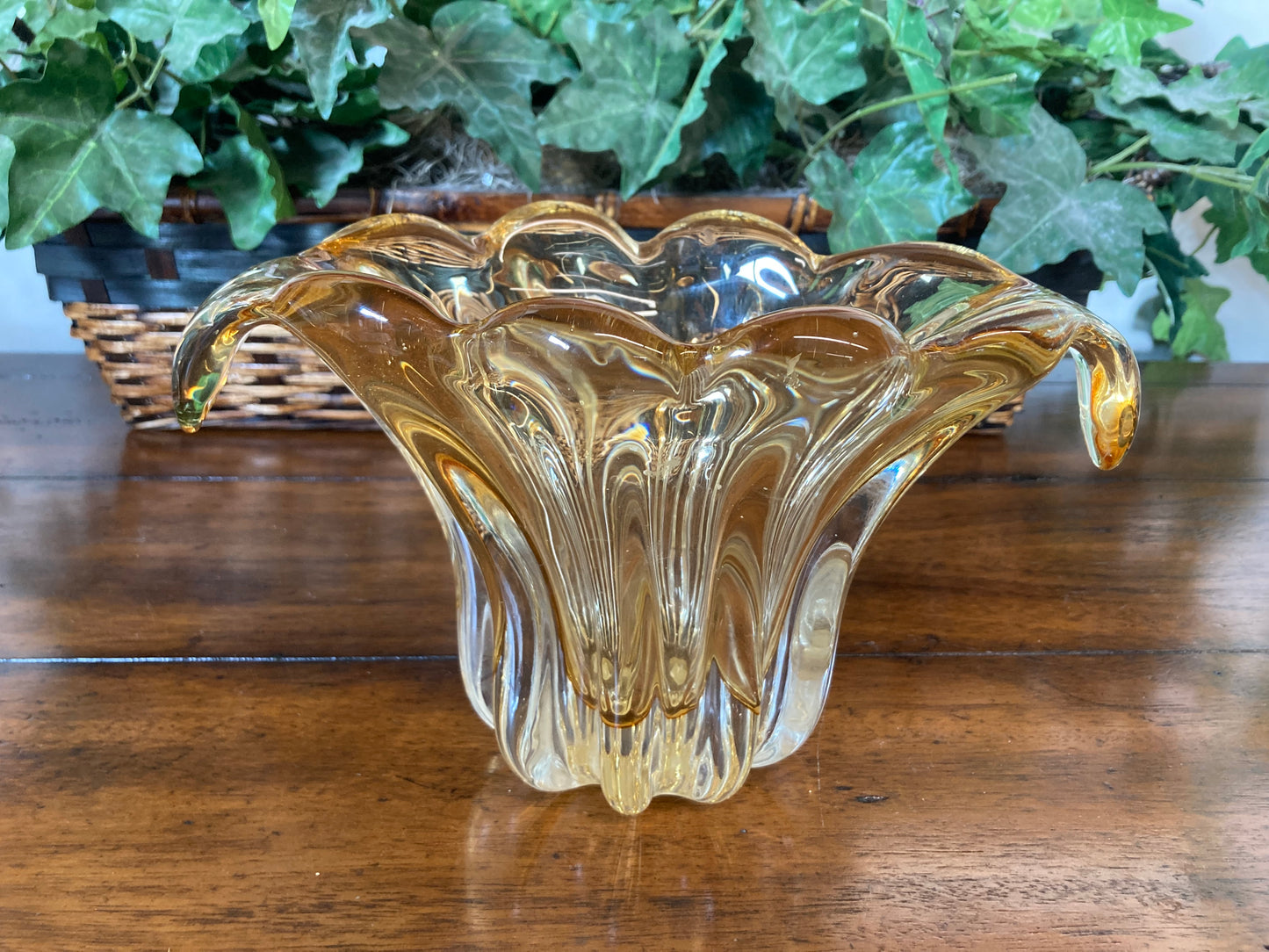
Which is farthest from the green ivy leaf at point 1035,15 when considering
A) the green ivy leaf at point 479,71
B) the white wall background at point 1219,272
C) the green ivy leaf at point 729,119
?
the white wall background at point 1219,272

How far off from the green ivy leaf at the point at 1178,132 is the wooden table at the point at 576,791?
7.2 inches

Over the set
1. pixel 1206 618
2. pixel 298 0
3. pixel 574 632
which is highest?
pixel 298 0

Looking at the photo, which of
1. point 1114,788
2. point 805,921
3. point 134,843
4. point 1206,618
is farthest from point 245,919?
point 1206,618

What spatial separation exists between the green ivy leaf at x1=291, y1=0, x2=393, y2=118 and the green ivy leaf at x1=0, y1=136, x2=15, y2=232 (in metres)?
0.13

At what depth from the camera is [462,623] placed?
330mm

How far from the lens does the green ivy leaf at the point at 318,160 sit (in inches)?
19.9

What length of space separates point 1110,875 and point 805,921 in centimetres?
10

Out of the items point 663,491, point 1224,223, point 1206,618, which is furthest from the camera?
point 1224,223

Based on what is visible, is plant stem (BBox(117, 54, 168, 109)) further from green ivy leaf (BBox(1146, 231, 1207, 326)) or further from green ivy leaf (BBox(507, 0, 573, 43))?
green ivy leaf (BBox(1146, 231, 1207, 326))

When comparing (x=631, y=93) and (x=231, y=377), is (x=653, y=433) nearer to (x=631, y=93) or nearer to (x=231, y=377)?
(x=631, y=93)

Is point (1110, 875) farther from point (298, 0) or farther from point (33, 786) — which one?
point (298, 0)

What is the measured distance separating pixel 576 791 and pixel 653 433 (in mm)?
147

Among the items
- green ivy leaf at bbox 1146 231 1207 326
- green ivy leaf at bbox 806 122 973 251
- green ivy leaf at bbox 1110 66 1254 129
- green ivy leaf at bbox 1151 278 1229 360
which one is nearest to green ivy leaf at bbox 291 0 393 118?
green ivy leaf at bbox 806 122 973 251

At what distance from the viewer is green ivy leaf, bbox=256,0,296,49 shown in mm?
417
